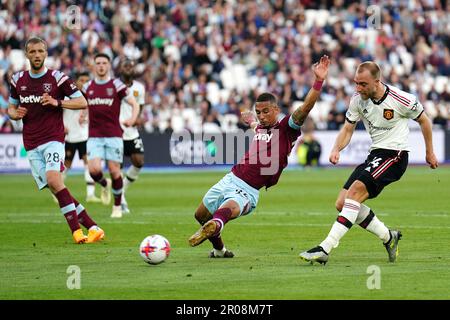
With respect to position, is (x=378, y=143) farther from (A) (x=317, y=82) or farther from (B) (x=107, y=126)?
(B) (x=107, y=126)

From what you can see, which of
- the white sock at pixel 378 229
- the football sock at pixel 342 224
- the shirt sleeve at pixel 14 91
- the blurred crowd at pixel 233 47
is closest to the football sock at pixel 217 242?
the football sock at pixel 342 224

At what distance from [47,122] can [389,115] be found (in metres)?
4.60

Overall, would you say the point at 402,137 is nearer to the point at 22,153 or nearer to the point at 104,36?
the point at 22,153

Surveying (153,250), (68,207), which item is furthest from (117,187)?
(153,250)

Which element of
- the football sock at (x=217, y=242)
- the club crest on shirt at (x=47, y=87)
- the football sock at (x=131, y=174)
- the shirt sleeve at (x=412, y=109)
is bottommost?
the football sock at (x=131, y=174)

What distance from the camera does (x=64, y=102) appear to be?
1338cm

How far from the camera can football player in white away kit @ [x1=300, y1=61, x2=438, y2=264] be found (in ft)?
37.0

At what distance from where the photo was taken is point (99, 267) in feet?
36.1

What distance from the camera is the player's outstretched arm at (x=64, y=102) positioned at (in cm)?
1312

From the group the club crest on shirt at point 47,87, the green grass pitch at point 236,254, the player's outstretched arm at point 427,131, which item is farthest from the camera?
the club crest on shirt at point 47,87

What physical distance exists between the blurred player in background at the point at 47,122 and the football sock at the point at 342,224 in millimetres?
3764

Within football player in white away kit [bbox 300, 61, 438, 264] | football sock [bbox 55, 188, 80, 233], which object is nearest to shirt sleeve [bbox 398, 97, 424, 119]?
football player in white away kit [bbox 300, 61, 438, 264]

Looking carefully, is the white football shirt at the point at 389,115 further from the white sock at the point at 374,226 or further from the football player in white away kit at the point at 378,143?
the white sock at the point at 374,226
